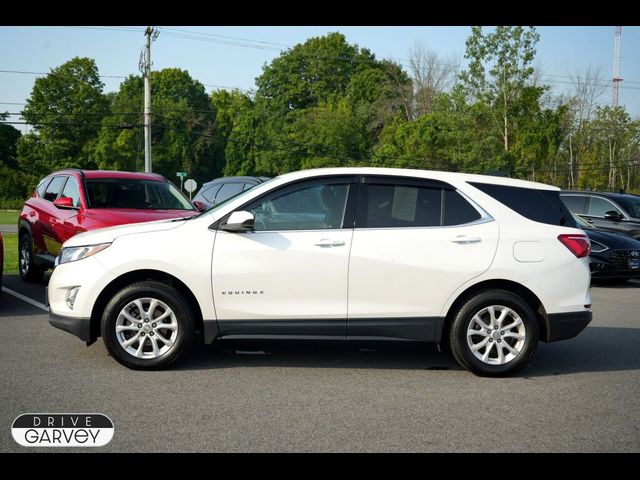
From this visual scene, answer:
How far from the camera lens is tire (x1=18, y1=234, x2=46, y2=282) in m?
12.0

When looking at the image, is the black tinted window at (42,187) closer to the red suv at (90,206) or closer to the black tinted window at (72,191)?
the red suv at (90,206)

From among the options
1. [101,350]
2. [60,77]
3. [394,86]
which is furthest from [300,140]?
[101,350]

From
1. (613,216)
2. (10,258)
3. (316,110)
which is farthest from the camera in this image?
(316,110)

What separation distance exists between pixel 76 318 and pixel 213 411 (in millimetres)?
1898

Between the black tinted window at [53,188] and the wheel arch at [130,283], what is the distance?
555 centimetres

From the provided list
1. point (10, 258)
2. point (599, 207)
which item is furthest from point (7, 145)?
point (599, 207)

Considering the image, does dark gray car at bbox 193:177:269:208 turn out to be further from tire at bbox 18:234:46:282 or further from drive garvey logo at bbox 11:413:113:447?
drive garvey logo at bbox 11:413:113:447

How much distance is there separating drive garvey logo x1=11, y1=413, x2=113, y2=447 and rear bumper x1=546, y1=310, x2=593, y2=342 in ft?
12.8

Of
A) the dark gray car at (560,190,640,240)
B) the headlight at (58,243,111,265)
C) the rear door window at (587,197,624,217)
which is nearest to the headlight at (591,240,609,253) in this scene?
the dark gray car at (560,190,640,240)

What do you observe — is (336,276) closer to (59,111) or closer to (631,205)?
(631,205)

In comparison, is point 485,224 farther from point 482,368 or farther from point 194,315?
point 194,315

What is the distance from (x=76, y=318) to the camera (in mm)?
6359

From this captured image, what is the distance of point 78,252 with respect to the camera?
258 inches

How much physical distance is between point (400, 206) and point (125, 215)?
15.6ft
